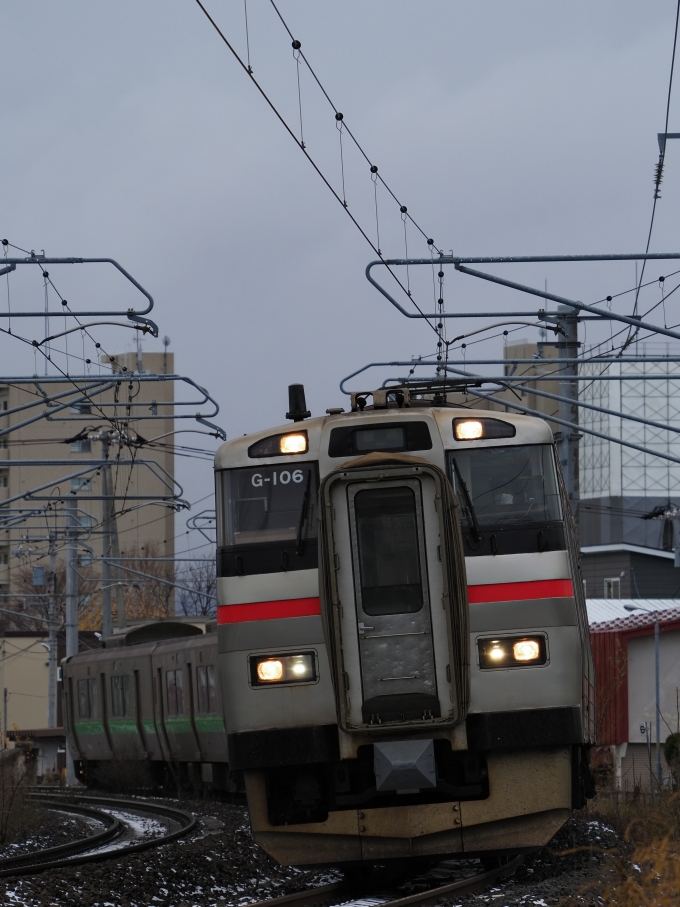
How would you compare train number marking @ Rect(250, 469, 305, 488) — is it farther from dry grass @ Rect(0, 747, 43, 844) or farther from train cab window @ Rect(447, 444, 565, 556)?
dry grass @ Rect(0, 747, 43, 844)

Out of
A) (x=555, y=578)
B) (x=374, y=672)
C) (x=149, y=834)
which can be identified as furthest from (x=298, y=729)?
(x=149, y=834)

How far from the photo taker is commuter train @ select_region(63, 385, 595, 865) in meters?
9.28

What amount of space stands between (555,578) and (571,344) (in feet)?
→ 33.8

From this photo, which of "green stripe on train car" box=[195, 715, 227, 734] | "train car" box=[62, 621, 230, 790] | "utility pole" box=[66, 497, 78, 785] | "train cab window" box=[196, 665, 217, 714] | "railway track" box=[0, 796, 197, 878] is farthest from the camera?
"utility pole" box=[66, 497, 78, 785]

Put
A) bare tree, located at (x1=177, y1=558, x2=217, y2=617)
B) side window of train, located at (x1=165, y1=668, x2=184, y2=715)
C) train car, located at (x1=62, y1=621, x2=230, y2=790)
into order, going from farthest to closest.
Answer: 1. bare tree, located at (x1=177, y1=558, x2=217, y2=617)
2. side window of train, located at (x1=165, y1=668, x2=184, y2=715)
3. train car, located at (x1=62, y1=621, x2=230, y2=790)

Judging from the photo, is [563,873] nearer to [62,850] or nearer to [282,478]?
[282,478]

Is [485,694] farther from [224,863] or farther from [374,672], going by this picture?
[224,863]

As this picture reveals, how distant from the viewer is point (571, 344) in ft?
63.5

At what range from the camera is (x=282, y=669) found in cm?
952

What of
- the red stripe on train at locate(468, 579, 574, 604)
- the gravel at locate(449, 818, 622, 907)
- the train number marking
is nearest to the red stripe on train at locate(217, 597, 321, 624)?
the train number marking

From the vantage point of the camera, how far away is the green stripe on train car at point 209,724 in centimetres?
2181

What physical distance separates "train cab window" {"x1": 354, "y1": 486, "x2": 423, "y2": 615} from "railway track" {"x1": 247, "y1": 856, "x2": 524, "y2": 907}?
1856 millimetres

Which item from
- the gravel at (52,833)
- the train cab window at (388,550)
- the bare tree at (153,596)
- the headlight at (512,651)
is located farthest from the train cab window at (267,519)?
the bare tree at (153,596)

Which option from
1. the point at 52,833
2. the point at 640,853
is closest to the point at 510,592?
the point at 640,853
